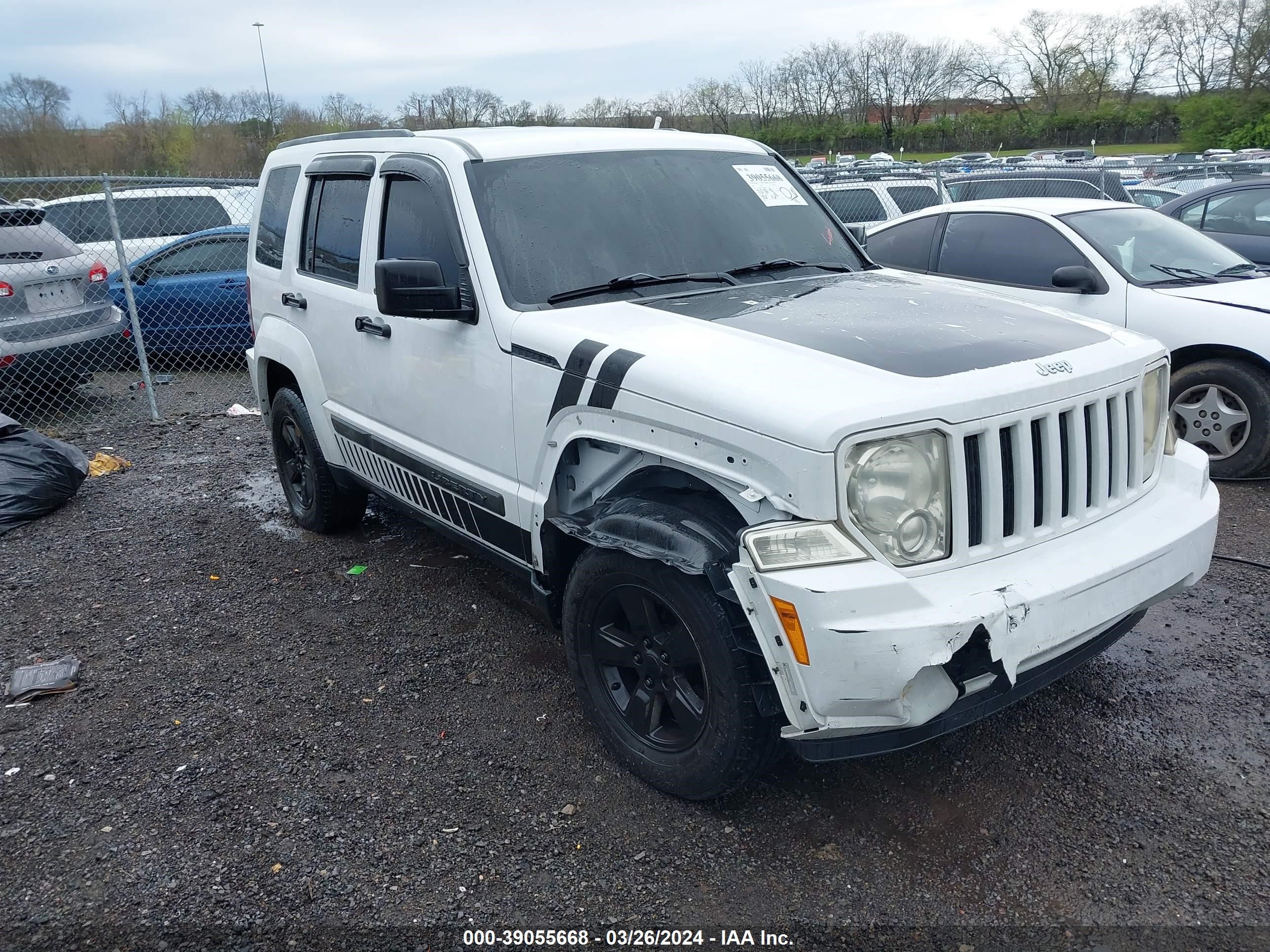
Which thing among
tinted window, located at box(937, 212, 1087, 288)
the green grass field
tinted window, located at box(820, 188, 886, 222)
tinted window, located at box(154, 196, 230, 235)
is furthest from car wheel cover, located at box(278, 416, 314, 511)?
the green grass field

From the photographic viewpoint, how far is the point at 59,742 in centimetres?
353

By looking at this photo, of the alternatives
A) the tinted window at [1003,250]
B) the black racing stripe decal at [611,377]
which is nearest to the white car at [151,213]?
the tinted window at [1003,250]

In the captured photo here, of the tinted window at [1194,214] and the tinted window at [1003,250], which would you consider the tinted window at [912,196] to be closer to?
the tinted window at [1194,214]

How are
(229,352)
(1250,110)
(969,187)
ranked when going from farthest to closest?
(1250,110), (969,187), (229,352)

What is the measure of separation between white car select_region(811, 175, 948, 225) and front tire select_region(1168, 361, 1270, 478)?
6603mm

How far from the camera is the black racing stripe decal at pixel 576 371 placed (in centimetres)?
299

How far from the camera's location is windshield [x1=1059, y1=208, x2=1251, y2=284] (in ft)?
20.2

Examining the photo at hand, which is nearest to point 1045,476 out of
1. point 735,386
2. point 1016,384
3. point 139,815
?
point 1016,384

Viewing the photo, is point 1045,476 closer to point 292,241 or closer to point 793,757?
point 793,757

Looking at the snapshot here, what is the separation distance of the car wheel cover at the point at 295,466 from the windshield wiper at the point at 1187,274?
5.49 m

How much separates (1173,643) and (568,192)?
311 centimetres

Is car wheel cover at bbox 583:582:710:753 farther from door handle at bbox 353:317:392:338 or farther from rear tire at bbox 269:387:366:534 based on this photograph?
rear tire at bbox 269:387:366:534

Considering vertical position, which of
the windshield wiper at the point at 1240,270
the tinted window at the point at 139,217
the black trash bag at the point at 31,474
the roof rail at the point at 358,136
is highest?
the tinted window at the point at 139,217

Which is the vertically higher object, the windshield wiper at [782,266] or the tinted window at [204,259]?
the tinted window at [204,259]
